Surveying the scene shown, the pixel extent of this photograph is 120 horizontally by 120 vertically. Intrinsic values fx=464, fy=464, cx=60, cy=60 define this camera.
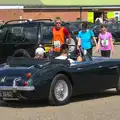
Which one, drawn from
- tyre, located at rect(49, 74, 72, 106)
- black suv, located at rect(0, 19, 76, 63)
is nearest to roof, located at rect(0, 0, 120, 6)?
black suv, located at rect(0, 19, 76, 63)

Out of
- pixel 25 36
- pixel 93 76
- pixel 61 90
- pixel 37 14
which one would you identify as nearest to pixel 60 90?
pixel 61 90

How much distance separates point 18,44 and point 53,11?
4298 cm

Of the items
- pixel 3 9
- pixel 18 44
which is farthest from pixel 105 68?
pixel 3 9

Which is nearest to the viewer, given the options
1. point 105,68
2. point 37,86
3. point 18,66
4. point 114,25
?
point 37,86

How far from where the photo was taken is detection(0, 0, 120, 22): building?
2175 inches

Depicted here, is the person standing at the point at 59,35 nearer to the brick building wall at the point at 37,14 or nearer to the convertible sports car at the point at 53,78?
the convertible sports car at the point at 53,78

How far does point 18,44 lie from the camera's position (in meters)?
14.5

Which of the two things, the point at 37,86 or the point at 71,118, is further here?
the point at 37,86

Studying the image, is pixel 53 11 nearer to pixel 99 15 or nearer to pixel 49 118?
pixel 99 15

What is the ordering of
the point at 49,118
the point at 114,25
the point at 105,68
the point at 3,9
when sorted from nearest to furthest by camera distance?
the point at 49,118, the point at 105,68, the point at 114,25, the point at 3,9

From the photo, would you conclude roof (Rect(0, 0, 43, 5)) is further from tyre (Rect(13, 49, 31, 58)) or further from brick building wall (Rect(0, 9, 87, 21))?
tyre (Rect(13, 49, 31, 58))

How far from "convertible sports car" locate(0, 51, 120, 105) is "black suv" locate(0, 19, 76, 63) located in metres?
3.58

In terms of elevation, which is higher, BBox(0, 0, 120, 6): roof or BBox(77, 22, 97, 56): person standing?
BBox(0, 0, 120, 6): roof

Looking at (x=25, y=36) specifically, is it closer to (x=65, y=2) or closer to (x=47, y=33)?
(x=47, y=33)
